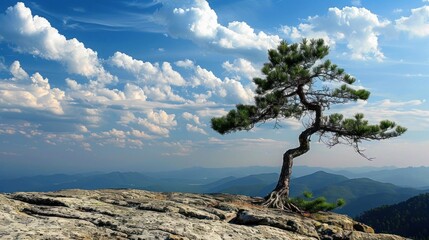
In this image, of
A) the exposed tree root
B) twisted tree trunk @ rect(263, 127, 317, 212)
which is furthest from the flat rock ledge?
twisted tree trunk @ rect(263, 127, 317, 212)

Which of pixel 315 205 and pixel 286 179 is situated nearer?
pixel 315 205

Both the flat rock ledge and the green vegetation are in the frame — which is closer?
the flat rock ledge

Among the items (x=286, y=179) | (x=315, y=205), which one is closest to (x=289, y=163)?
(x=286, y=179)

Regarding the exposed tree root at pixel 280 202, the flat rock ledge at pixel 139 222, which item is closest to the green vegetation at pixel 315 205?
the exposed tree root at pixel 280 202

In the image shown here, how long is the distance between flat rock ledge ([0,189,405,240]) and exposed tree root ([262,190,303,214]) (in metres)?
4.95

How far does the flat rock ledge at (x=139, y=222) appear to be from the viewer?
410 inches

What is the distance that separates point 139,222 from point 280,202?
536 inches

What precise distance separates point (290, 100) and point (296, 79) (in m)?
3.20

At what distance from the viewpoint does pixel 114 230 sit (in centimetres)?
1124

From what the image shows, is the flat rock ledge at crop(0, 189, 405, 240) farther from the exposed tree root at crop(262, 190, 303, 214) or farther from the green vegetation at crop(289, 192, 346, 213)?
the exposed tree root at crop(262, 190, 303, 214)

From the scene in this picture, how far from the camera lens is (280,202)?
2356 centimetres

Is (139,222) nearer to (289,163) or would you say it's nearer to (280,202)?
(280,202)

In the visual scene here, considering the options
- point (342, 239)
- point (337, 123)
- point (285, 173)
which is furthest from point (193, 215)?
point (337, 123)

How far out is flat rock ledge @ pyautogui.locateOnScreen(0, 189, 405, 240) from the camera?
10406 mm
